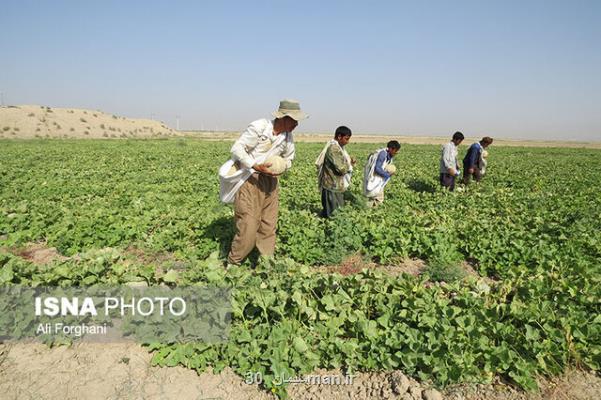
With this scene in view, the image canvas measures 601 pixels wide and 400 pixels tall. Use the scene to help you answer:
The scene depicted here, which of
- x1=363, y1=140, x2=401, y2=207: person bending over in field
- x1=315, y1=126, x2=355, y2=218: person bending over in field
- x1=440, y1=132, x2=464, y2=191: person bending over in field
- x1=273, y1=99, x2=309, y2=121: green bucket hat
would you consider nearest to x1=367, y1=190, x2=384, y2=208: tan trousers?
x1=363, y1=140, x2=401, y2=207: person bending over in field

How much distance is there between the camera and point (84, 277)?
3.48 metres

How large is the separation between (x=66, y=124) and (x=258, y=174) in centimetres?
5906

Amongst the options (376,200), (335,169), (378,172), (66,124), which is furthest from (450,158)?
(66,124)

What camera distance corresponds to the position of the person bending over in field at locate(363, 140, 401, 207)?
275 inches

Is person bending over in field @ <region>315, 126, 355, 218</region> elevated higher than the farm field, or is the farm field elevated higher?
person bending over in field @ <region>315, 126, 355, 218</region>

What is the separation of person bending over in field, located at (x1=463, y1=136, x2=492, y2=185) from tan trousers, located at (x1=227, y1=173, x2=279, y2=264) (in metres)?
6.91

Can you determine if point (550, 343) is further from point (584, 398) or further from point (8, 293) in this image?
point (8, 293)

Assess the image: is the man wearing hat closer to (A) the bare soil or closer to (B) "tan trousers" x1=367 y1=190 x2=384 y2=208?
(A) the bare soil

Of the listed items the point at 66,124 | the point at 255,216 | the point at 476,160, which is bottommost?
the point at 255,216

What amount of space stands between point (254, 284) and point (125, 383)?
4.03 ft

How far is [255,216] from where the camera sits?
441 cm

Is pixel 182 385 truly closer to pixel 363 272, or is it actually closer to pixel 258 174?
pixel 363 272

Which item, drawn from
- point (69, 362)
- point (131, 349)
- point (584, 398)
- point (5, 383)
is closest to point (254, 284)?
point (131, 349)

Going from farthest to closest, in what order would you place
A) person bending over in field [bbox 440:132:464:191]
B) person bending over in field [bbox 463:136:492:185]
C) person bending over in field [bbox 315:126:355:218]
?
person bending over in field [bbox 463:136:492:185] < person bending over in field [bbox 440:132:464:191] < person bending over in field [bbox 315:126:355:218]
